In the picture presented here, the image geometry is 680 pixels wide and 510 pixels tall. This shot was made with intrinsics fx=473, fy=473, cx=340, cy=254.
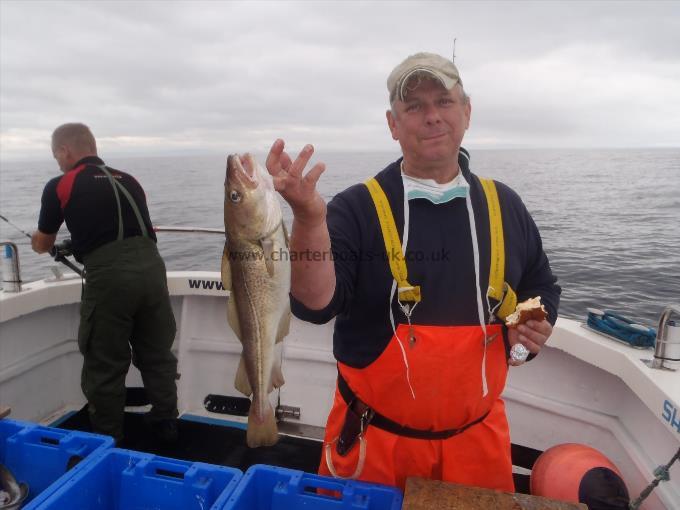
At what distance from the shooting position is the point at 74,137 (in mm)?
4477

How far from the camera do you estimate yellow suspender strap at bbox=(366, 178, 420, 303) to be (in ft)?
7.39

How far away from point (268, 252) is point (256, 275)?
117 mm

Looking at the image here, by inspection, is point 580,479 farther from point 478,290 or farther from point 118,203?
point 118,203

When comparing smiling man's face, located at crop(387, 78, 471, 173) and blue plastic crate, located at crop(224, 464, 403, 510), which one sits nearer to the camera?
blue plastic crate, located at crop(224, 464, 403, 510)

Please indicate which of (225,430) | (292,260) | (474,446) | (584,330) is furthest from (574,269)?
(292,260)

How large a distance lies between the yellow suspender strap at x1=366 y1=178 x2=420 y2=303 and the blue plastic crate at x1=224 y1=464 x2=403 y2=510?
2.90 ft

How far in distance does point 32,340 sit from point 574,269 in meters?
12.4

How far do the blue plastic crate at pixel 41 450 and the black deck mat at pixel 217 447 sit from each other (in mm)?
1950

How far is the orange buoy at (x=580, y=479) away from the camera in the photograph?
305cm

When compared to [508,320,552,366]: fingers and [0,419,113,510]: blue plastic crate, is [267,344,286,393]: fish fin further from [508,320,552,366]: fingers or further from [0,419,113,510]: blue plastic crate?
[508,320,552,366]: fingers

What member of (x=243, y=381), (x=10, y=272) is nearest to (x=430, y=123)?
(x=243, y=381)

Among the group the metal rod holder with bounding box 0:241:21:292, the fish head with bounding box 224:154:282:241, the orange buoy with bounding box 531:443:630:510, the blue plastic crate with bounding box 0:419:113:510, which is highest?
the fish head with bounding box 224:154:282:241

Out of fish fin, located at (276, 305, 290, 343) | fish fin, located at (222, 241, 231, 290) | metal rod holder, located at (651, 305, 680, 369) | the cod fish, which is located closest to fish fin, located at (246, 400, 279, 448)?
the cod fish

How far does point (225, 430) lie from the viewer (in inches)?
195
